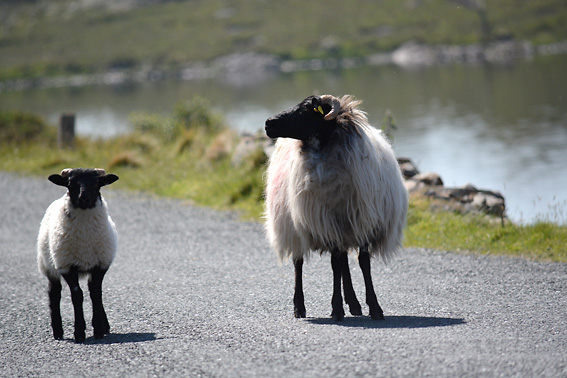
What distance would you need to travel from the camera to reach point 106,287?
9398 millimetres

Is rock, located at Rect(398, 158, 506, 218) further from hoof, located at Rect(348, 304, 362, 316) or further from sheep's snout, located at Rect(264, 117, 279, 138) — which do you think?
sheep's snout, located at Rect(264, 117, 279, 138)

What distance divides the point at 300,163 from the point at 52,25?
18660 cm

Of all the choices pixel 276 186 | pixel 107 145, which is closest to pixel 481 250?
pixel 276 186

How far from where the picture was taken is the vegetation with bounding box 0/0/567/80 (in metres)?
115

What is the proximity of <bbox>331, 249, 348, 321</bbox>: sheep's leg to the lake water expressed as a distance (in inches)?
224

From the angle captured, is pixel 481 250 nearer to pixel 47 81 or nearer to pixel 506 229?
pixel 506 229

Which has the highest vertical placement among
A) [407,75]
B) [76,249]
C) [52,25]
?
[52,25]

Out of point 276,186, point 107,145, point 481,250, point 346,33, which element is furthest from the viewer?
point 346,33

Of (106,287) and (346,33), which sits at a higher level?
(346,33)

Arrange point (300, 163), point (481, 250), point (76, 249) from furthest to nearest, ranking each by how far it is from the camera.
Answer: point (481, 250) → point (300, 163) → point (76, 249)

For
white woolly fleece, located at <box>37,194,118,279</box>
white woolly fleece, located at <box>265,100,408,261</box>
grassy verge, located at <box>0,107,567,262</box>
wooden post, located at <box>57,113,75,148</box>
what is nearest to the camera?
white woolly fleece, located at <box>37,194,118,279</box>

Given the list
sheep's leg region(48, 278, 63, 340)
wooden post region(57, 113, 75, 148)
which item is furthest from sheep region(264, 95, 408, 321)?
wooden post region(57, 113, 75, 148)

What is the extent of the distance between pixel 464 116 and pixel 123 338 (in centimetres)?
3555

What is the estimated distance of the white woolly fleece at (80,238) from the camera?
6816 millimetres
